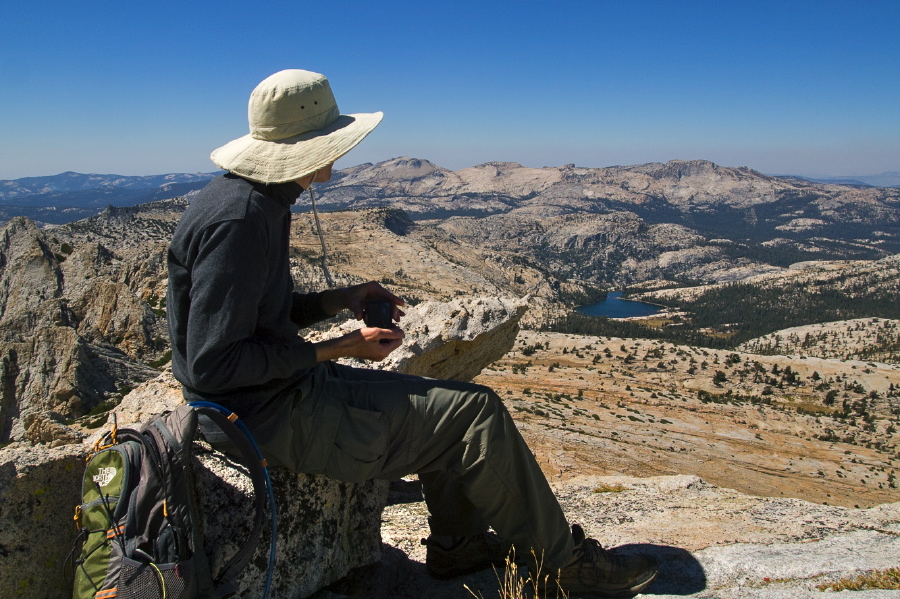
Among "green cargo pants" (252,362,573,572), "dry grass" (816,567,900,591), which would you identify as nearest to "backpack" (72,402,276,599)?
"green cargo pants" (252,362,573,572)

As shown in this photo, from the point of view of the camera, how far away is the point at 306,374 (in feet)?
14.8

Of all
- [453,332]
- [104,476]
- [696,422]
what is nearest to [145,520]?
[104,476]

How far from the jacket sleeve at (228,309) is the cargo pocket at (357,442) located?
814mm

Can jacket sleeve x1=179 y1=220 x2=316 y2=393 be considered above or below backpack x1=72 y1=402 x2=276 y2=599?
above

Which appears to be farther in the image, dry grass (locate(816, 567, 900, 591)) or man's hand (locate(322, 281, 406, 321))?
man's hand (locate(322, 281, 406, 321))

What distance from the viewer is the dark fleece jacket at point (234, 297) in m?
3.64

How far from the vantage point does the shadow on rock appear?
5.04 m

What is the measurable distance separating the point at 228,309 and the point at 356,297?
1.82m

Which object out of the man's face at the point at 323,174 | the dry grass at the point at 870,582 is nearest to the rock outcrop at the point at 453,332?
the man's face at the point at 323,174

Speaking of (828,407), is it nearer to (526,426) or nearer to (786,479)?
(786,479)

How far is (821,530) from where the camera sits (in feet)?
21.4

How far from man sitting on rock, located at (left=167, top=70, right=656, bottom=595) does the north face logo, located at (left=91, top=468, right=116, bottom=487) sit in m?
0.78

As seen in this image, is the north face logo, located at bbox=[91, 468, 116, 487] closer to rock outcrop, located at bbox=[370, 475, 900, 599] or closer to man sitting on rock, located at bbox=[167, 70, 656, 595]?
man sitting on rock, located at bbox=[167, 70, 656, 595]

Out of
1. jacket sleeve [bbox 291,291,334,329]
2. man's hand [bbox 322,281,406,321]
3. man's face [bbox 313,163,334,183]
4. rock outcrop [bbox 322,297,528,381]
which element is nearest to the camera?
man's face [bbox 313,163,334,183]
